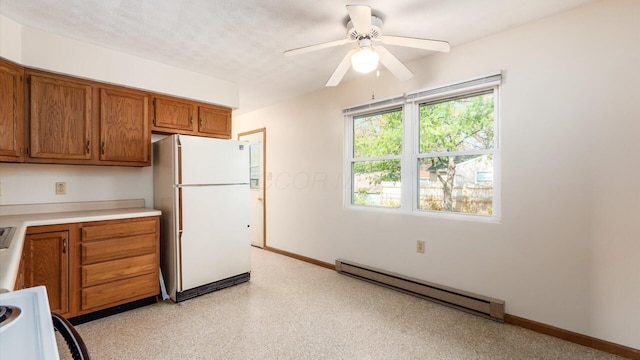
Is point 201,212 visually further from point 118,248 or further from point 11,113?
point 11,113

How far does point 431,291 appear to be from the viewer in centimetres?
272

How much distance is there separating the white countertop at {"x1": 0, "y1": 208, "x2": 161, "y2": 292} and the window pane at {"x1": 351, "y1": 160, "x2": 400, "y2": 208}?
7.17ft

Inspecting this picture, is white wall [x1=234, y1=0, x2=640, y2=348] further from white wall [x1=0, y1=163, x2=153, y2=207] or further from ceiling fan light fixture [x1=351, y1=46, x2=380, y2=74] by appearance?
white wall [x1=0, y1=163, x2=153, y2=207]

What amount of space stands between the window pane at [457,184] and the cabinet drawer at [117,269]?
2.68m

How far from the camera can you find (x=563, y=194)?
2.12 meters

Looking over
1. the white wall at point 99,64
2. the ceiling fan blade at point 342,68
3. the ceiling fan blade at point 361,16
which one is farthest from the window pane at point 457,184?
the white wall at point 99,64

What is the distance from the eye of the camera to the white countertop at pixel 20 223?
1.10 meters

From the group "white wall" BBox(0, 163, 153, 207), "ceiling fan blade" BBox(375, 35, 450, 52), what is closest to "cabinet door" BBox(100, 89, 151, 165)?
"white wall" BBox(0, 163, 153, 207)

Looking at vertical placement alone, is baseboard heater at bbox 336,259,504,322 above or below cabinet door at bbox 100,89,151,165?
below

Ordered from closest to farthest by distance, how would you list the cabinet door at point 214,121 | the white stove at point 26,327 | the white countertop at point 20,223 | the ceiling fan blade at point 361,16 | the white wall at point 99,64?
the white stove at point 26,327 < the white countertop at point 20,223 < the ceiling fan blade at point 361,16 < the white wall at point 99,64 < the cabinet door at point 214,121

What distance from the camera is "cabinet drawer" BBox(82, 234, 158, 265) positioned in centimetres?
234

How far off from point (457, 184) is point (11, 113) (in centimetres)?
372

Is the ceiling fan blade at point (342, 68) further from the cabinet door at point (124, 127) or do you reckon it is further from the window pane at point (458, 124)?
the cabinet door at point (124, 127)

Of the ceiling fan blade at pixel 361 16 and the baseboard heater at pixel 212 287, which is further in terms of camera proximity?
the baseboard heater at pixel 212 287
